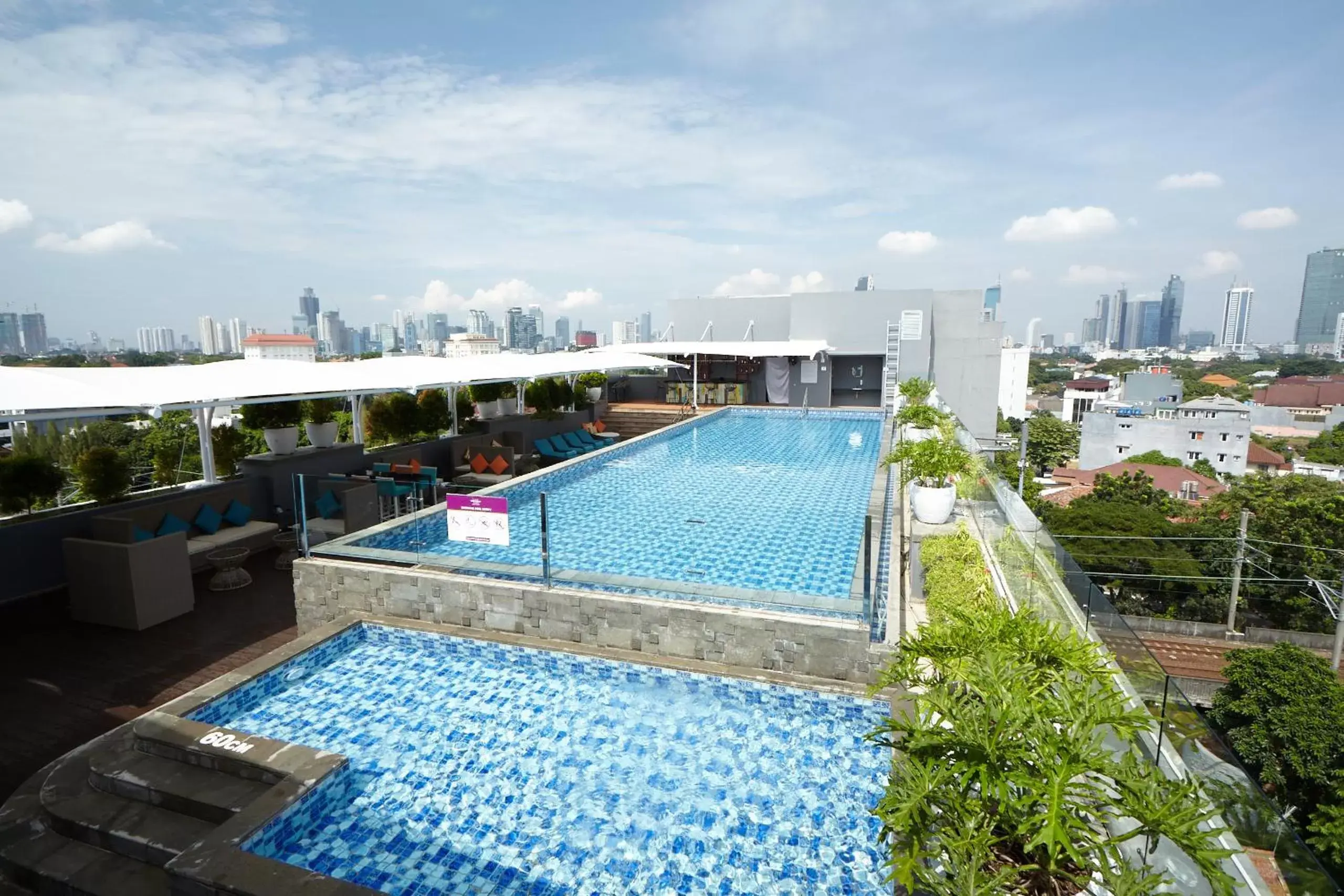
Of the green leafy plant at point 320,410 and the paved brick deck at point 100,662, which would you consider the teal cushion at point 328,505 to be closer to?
the paved brick deck at point 100,662

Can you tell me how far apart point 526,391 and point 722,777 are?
13.4 metres

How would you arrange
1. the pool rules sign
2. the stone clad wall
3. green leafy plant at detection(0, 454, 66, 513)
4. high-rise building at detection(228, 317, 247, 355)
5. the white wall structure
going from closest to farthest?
the stone clad wall, the pool rules sign, green leafy plant at detection(0, 454, 66, 513), the white wall structure, high-rise building at detection(228, 317, 247, 355)

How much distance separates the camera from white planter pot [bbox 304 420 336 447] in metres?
10.6

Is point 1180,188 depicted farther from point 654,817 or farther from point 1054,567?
point 654,817

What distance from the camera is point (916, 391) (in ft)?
58.3

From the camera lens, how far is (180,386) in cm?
727

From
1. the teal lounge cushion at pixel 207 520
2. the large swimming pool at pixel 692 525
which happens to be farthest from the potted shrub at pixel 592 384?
the teal lounge cushion at pixel 207 520

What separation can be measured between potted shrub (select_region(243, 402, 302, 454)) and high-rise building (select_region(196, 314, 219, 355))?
16874cm

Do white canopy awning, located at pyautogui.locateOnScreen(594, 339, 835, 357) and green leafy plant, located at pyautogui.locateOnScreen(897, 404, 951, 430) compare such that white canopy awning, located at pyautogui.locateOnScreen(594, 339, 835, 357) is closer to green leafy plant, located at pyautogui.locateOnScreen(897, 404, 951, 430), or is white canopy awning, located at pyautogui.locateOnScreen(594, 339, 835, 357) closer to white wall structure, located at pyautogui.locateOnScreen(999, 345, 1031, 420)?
green leafy plant, located at pyautogui.locateOnScreen(897, 404, 951, 430)

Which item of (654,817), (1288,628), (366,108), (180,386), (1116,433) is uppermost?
(366,108)

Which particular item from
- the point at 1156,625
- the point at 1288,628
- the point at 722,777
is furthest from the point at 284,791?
the point at 1288,628

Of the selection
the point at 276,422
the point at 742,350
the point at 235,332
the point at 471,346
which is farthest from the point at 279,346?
the point at 235,332

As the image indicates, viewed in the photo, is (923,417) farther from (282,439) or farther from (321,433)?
(282,439)

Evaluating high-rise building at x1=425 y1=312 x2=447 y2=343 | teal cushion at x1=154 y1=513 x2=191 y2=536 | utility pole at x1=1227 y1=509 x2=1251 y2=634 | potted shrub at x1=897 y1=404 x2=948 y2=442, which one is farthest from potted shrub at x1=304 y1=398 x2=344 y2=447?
high-rise building at x1=425 y1=312 x2=447 y2=343
